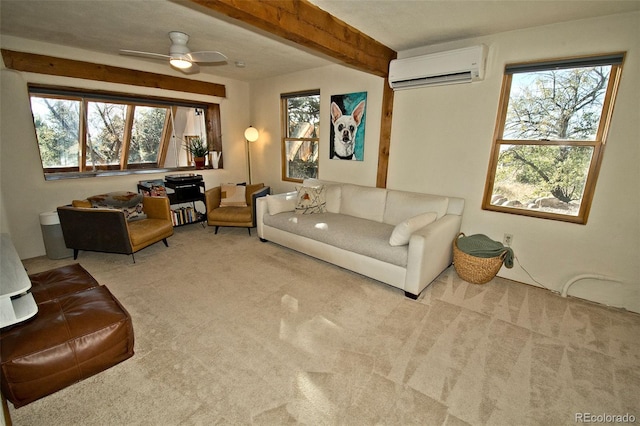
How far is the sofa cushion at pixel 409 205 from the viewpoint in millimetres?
3074

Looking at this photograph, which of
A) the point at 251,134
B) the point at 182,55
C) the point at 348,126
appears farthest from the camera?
the point at 251,134

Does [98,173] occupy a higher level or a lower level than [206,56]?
lower

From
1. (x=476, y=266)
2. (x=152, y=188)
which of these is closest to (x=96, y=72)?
(x=152, y=188)

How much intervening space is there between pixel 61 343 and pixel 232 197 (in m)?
3.04

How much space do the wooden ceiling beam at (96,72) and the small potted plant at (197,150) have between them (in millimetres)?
850

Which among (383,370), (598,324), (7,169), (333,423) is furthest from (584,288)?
(7,169)

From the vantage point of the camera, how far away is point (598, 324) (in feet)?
7.41

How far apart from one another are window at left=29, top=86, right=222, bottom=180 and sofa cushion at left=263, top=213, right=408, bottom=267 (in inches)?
95.1

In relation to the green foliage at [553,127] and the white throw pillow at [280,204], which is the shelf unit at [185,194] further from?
the green foliage at [553,127]

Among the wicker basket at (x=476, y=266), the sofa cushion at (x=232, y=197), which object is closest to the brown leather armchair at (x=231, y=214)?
the sofa cushion at (x=232, y=197)

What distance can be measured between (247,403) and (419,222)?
2.03 metres

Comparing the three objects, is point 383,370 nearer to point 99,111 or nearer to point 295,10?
point 295,10

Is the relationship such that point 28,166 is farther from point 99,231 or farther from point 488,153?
point 488,153

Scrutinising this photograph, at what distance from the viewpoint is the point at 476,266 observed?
273 cm
